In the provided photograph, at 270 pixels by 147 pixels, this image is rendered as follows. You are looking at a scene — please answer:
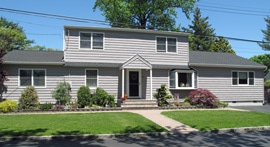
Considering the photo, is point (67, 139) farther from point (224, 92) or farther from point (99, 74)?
point (224, 92)

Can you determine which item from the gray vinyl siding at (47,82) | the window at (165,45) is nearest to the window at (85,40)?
the gray vinyl siding at (47,82)

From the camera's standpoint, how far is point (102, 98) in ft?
58.3

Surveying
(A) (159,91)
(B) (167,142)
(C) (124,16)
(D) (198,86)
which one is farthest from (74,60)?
(C) (124,16)

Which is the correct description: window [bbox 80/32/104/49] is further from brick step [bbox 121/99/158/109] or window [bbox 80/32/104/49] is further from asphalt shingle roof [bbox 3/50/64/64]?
brick step [bbox 121/99/158/109]

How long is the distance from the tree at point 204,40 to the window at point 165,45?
26.9 m

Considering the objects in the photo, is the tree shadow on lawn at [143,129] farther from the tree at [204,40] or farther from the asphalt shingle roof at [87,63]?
the tree at [204,40]

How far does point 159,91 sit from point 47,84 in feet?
26.2

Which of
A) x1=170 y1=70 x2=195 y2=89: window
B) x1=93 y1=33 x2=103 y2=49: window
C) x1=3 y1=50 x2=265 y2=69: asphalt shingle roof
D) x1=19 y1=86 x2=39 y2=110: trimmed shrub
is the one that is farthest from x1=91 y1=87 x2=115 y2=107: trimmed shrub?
x1=170 y1=70 x2=195 y2=89: window

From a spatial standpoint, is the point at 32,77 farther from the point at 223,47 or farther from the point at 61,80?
the point at 223,47

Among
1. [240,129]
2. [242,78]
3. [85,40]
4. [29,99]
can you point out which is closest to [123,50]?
[85,40]

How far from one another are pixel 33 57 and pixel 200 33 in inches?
1684

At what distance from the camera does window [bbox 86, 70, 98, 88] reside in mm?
18797

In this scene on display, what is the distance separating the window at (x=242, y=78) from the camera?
881 inches

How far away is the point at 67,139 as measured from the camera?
341 inches
